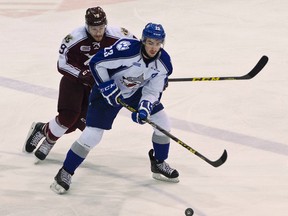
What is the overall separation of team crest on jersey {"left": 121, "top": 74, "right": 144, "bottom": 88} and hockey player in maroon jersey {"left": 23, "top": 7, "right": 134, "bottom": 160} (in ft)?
1.25

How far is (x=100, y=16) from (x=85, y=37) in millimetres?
195

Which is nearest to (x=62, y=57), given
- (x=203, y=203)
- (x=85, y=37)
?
(x=85, y=37)

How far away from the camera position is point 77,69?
432 cm

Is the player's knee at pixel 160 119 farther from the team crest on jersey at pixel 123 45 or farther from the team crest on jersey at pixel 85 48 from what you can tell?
the team crest on jersey at pixel 85 48

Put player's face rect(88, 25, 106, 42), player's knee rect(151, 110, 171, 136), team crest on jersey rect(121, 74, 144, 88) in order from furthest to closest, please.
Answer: player's face rect(88, 25, 106, 42)
player's knee rect(151, 110, 171, 136)
team crest on jersey rect(121, 74, 144, 88)

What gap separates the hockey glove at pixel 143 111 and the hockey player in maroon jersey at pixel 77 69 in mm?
545

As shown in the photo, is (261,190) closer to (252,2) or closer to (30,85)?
(30,85)

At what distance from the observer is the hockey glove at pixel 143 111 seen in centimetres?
382

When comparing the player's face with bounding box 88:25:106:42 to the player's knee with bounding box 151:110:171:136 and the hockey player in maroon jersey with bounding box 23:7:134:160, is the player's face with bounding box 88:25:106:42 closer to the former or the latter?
the hockey player in maroon jersey with bounding box 23:7:134:160

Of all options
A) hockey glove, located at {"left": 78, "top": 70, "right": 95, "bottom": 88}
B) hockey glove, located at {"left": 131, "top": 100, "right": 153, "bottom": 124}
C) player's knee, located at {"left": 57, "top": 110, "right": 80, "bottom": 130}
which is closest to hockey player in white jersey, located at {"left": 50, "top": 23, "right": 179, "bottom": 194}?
hockey glove, located at {"left": 131, "top": 100, "right": 153, "bottom": 124}

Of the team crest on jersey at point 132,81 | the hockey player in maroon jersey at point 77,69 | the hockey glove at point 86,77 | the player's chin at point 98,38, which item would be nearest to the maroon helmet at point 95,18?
the hockey player in maroon jersey at point 77,69

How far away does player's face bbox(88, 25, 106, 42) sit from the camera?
424 centimetres

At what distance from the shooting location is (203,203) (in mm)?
3926

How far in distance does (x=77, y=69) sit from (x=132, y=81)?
0.51 meters
